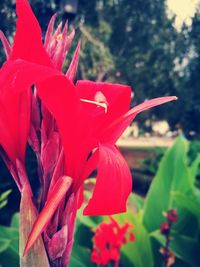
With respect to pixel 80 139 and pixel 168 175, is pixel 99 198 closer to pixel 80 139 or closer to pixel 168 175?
pixel 80 139

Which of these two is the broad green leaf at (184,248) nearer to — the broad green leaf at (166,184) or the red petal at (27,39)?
the broad green leaf at (166,184)

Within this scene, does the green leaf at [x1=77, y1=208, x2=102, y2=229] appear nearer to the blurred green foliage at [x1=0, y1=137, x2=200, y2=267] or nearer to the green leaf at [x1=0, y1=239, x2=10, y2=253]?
the blurred green foliage at [x1=0, y1=137, x2=200, y2=267]

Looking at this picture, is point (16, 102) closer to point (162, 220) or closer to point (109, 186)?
point (109, 186)

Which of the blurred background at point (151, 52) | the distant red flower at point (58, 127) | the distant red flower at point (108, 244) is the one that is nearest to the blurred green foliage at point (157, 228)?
the distant red flower at point (108, 244)

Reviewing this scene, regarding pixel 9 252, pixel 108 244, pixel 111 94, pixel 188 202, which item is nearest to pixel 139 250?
pixel 188 202

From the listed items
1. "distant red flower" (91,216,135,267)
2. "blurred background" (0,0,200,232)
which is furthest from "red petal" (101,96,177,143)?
"blurred background" (0,0,200,232)
